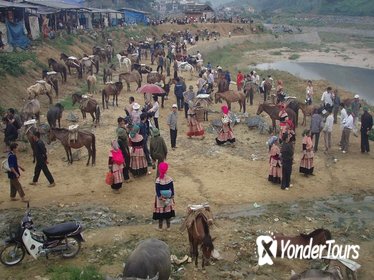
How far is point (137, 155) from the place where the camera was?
11.9 meters

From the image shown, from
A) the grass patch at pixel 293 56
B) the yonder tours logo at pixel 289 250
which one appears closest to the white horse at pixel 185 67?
the yonder tours logo at pixel 289 250

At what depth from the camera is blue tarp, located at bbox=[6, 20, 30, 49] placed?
24.7 meters

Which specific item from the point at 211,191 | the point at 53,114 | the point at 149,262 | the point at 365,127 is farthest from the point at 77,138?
the point at 365,127

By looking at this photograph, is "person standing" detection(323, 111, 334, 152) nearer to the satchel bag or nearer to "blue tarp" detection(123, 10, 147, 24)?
the satchel bag

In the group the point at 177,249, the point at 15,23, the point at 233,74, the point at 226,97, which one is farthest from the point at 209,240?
the point at 233,74

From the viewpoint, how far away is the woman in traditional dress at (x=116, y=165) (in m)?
10.6

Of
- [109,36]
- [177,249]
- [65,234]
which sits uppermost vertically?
[109,36]

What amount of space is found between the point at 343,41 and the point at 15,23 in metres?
56.3

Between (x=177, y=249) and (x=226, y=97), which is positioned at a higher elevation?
(x=226, y=97)

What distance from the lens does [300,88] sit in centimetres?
2938

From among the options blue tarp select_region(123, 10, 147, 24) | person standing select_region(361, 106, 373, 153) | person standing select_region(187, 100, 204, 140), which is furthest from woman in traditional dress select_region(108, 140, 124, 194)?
blue tarp select_region(123, 10, 147, 24)

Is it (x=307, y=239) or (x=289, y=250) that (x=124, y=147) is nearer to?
(x=289, y=250)

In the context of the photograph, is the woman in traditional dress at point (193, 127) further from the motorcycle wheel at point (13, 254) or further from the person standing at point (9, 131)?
the motorcycle wheel at point (13, 254)

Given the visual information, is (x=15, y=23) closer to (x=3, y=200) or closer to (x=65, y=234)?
(x=3, y=200)
